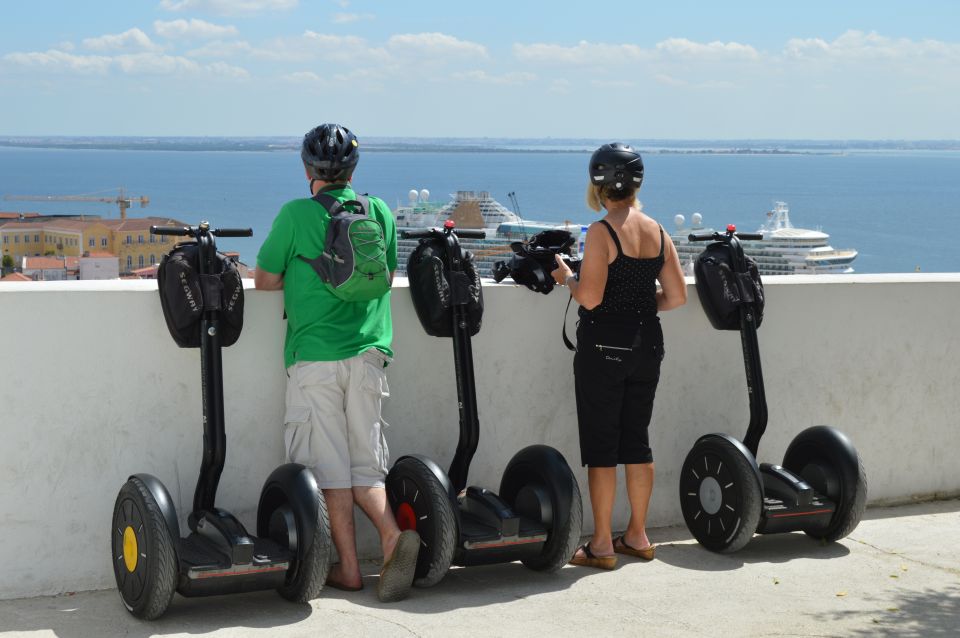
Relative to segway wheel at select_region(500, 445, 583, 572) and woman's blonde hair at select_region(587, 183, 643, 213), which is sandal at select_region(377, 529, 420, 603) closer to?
segway wheel at select_region(500, 445, 583, 572)

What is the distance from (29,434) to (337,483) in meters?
1.17

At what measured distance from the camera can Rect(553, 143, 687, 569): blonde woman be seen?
15.9 feet

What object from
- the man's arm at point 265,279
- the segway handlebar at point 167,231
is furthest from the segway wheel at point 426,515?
the segway handlebar at point 167,231

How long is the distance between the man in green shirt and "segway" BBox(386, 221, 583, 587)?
0.13 meters

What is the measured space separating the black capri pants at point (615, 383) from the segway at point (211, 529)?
123 cm

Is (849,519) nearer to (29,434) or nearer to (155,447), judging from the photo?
(155,447)

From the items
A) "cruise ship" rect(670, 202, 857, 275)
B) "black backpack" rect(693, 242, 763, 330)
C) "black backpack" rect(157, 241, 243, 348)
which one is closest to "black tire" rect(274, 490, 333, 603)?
"black backpack" rect(157, 241, 243, 348)

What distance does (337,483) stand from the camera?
15.2 ft

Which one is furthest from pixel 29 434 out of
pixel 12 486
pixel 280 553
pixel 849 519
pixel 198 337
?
pixel 849 519

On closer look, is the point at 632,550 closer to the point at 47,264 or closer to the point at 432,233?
the point at 432,233

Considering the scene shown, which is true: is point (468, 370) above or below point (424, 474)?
above

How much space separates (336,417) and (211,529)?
0.64 m

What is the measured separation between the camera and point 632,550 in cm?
523

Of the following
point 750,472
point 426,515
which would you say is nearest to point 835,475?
point 750,472
